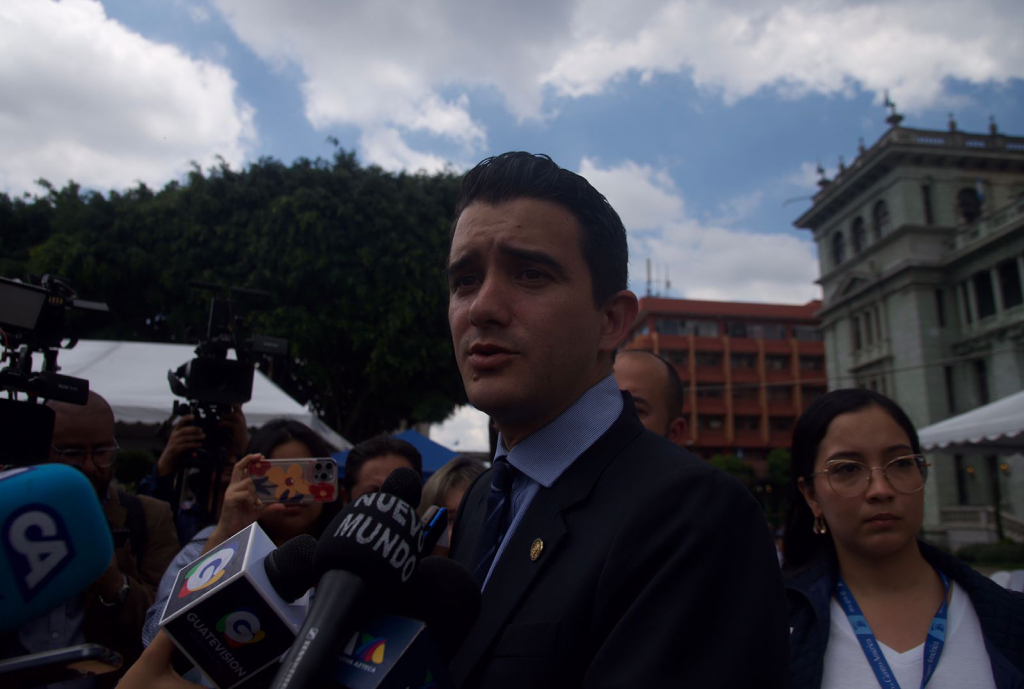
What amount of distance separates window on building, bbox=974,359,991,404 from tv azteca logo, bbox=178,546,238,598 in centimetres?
3480

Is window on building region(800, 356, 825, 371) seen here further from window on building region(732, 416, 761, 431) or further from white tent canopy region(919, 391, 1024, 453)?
white tent canopy region(919, 391, 1024, 453)

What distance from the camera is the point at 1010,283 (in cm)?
2892

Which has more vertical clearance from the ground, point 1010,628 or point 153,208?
point 153,208

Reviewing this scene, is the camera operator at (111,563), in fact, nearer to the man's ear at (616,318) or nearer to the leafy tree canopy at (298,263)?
the man's ear at (616,318)

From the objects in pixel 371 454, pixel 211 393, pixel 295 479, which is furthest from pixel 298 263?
pixel 295 479

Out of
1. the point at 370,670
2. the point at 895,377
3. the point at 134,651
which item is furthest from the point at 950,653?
the point at 895,377

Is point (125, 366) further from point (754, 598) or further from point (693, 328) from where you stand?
point (693, 328)

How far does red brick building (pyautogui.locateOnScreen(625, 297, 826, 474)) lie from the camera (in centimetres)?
5547

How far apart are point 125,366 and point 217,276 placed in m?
7.74

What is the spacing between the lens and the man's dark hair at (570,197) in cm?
157

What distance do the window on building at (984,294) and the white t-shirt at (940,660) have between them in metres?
33.6

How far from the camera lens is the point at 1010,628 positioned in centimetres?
197

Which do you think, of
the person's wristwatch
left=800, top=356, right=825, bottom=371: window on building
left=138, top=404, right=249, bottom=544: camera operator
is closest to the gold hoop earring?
the person's wristwatch

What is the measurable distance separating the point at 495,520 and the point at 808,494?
1483 millimetres
